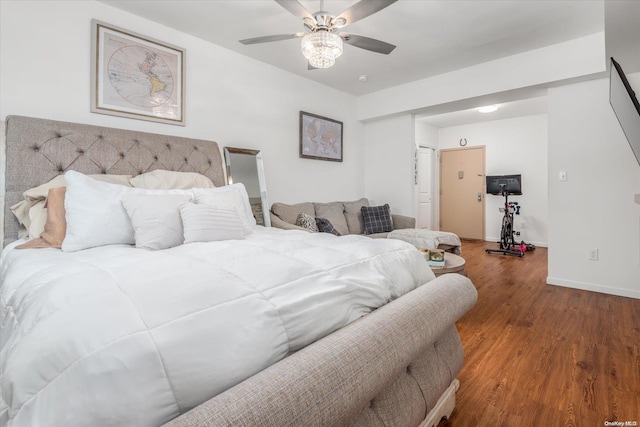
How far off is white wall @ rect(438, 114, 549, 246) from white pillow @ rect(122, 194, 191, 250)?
630 cm

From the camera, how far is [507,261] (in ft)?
15.2

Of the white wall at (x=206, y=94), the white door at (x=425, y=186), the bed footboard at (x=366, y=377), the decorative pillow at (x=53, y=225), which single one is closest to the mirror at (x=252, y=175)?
the white wall at (x=206, y=94)

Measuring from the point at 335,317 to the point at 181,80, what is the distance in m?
2.72

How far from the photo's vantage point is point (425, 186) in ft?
21.5

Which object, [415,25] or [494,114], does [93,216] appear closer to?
[415,25]

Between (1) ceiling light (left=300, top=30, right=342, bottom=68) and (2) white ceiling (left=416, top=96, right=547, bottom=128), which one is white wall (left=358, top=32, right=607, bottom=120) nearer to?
(2) white ceiling (left=416, top=96, right=547, bottom=128)

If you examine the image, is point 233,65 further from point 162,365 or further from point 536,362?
point 536,362

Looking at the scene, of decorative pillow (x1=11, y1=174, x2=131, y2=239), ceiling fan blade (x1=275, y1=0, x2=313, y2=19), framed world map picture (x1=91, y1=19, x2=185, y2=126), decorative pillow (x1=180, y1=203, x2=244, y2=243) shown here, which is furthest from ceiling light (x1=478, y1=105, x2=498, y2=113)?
decorative pillow (x1=11, y1=174, x2=131, y2=239)

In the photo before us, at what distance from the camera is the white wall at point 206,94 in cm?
208

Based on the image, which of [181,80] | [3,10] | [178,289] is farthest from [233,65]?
[178,289]

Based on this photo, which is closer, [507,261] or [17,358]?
[17,358]

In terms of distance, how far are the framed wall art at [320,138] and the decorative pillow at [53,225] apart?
2640 millimetres

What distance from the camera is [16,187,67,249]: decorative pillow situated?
1.56 meters

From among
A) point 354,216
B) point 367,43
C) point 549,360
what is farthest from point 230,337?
point 354,216
